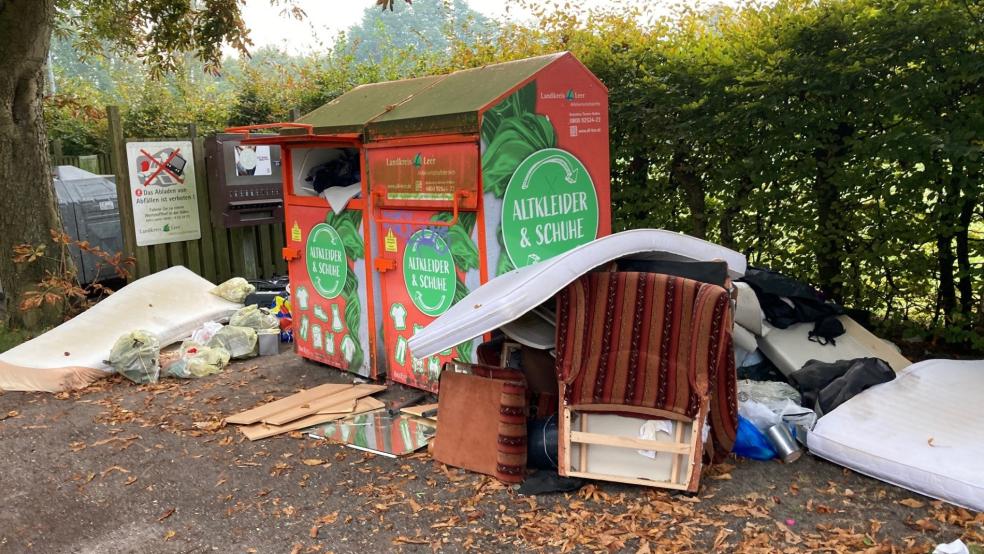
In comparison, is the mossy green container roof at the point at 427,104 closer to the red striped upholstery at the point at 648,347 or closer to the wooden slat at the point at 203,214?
the red striped upholstery at the point at 648,347

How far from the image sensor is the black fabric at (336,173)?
6.28m

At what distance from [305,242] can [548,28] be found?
333 cm

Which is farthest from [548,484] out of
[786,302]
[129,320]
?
[129,320]

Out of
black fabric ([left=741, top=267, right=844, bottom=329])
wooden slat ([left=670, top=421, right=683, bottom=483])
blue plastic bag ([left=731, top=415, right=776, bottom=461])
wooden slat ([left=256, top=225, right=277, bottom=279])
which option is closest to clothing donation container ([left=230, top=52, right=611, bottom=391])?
black fabric ([left=741, top=267, right=844, bottom=329])

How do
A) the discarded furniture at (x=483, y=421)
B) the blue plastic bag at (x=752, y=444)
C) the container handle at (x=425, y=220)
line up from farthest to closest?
1. the container handle at (x=425, y=220)
2. the blue plastic bag at (x=752, y=444)
3. the discarded furniture at (x=483, y=421)

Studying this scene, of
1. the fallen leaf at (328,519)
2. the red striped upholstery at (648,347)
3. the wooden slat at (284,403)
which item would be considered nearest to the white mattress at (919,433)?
the red striped upholstery at (648,347)

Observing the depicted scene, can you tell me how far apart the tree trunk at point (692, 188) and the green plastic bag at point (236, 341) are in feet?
12.8

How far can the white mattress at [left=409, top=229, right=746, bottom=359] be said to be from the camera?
3750mm

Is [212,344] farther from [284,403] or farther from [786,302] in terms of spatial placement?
[786,302]

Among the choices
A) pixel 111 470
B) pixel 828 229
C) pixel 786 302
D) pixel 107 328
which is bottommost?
pixel 111 470

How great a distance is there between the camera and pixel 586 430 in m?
4.00

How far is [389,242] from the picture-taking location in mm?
5531

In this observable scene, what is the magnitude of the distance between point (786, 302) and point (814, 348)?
37cm

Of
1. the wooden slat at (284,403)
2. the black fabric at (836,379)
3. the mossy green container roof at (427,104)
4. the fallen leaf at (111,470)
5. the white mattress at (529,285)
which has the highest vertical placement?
the mossy green container roof at (427,104)
